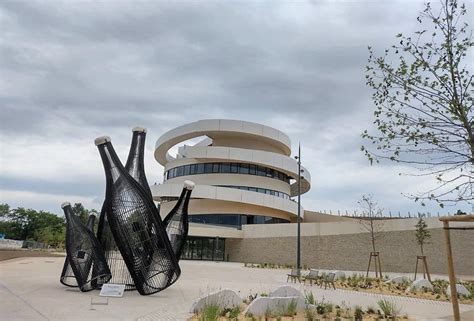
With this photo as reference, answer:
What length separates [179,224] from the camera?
508 inches

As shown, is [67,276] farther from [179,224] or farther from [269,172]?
[269,172]

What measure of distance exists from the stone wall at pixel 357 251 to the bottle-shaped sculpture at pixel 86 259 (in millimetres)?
22690

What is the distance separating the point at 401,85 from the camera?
6941 mm

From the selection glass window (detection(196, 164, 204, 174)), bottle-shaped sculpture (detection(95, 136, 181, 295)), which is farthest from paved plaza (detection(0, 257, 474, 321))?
glass window (detection(196, 164, 204, 174))

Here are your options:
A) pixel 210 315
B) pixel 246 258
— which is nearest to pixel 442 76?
pixel 210 315

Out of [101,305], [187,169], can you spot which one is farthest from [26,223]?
[101,305]

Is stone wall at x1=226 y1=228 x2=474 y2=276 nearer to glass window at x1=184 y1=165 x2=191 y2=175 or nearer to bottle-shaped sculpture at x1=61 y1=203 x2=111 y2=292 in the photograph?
glass window at x1=184 y1=165 x2=191 y2=175

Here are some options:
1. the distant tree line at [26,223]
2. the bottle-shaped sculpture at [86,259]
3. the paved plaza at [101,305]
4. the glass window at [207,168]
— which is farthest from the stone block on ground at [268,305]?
the distant tree line at [26,223]

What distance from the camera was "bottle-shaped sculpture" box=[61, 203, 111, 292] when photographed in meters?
11.4

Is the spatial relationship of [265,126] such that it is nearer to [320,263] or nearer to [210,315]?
[320,263]

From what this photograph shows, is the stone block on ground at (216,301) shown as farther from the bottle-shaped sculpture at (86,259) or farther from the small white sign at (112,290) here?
the bottle-shaped sculpture at (86,259)

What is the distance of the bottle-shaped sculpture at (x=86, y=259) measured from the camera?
11.4 meters

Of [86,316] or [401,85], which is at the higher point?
[401,85]

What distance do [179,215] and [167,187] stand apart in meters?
27.3
